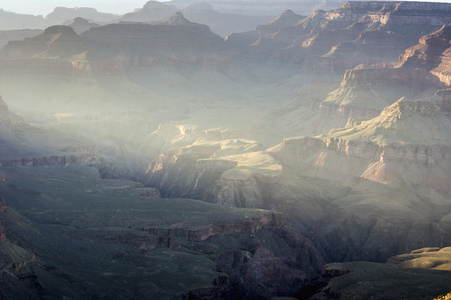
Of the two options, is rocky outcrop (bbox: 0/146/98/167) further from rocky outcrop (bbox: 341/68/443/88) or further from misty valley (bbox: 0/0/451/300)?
rocky outcrop (bbox: 341/68/443/88)

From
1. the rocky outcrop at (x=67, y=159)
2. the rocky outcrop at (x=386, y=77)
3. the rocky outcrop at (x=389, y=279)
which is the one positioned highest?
the rocky outcrop at (x=386, y=77)

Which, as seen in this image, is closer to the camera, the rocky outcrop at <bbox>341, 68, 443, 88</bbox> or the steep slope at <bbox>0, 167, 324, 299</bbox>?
the steep slope at <bbox>0, 167, 324, 299</bbox>

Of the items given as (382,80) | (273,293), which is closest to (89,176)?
(273,293)

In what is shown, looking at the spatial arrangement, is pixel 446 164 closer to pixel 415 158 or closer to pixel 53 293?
pixel 415 158

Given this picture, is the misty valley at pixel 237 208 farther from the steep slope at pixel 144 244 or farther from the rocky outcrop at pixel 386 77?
the rocky outcrop at pixel 386 77

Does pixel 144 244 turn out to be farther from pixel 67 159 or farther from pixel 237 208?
pixel 67 159

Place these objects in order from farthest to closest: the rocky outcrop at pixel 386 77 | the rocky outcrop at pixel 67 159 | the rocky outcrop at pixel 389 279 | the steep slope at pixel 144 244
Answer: the rocky outcrop at pixel 386 77 < the rocky outcrop at pixel 67 159 < the steep slope at pixel 144 244 < the rocky outcrop at pixel 389 279

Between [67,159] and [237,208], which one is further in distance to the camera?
[67,159]

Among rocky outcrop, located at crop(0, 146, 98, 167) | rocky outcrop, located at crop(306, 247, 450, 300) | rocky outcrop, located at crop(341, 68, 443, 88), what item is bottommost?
rocky outcrop, located at crop(306, 247, 450, 300)

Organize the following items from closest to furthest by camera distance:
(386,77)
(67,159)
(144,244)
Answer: (144,244)
(67,159)
(386,77)

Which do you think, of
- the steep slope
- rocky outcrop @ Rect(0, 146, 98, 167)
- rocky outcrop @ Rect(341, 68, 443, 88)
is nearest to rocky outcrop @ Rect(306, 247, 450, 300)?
the steep slope

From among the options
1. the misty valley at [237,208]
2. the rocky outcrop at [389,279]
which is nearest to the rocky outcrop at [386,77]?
the misty valley at [237,208]

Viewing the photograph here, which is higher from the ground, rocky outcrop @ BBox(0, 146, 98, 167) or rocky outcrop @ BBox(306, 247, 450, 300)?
rocky outcrop @ BBox(0, 146, 98, 167)

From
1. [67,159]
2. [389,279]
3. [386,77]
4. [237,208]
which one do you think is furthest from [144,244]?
[386,77]
